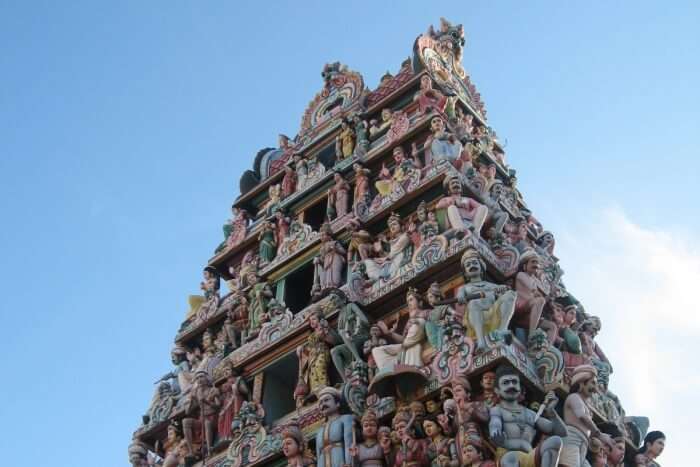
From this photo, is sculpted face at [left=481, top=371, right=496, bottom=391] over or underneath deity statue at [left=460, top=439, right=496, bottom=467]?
over

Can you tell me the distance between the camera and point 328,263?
19.5 meters

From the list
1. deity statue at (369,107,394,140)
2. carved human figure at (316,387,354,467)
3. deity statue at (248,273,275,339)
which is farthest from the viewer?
deity statue at (369,107,394,140)

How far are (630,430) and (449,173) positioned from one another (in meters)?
5.14

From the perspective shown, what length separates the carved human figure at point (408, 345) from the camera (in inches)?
637

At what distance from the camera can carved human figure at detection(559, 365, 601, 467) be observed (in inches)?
556

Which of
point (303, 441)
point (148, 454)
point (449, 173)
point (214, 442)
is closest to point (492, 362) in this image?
point (303, 441)

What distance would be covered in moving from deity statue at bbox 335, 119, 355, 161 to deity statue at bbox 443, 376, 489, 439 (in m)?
8.77

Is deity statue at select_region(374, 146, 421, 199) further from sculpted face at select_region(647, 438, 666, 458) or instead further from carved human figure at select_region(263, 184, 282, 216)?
sculpted face at select_region(647, 438, 666, 458)

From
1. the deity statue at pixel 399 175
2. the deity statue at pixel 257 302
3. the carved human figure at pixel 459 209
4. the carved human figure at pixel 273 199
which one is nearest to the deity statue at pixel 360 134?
the deity statue at pixel 399 175

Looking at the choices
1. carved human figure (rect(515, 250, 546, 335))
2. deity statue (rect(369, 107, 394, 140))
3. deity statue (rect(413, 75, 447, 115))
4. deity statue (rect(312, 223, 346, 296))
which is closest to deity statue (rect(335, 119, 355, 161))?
deity statue (rect(369, 107, 394, 140))

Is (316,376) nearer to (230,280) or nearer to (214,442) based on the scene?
(214,442)

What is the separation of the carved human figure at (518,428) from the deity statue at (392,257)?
3.91 meters

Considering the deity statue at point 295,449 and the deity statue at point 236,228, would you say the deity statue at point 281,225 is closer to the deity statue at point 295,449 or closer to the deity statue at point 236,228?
the deity statue at point 236,228

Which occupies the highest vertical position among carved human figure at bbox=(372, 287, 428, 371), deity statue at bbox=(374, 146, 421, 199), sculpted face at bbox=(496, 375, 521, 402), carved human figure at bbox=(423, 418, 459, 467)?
deity statue at bbox=(374, 146, 421, 199)
